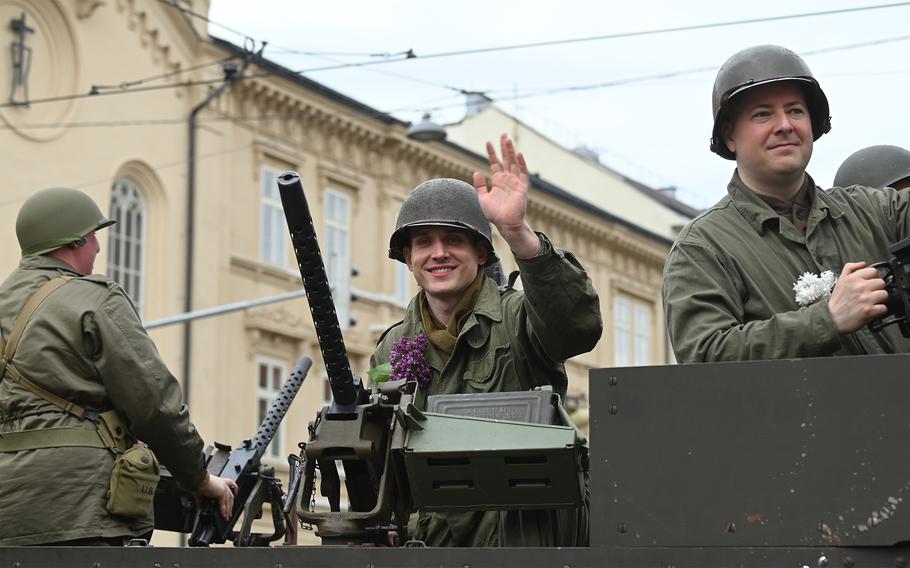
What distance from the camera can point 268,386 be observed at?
1352 inches

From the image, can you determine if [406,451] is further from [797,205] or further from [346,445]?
[797,205]

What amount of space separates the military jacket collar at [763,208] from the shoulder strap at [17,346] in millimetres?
2293

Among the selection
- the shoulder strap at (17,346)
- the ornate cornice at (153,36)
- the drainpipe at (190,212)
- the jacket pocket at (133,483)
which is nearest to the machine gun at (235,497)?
the jacket pocket at (133,483)

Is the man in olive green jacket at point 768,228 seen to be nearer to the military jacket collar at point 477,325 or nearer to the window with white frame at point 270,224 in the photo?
the military jacket collar at point 477,325

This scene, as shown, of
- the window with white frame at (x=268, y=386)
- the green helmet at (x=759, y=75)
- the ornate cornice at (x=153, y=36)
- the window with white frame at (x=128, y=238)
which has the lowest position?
the green helmet at (x=759, y=75)

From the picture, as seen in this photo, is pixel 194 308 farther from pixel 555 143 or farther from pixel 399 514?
pixel 399 514

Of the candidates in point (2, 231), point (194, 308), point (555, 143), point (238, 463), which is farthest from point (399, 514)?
point (555, 143)

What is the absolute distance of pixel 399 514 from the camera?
5.55 m

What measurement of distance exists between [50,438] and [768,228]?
247cm

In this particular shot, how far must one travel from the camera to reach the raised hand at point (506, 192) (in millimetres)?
5703

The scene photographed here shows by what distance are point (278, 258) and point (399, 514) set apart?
29714 millimetres

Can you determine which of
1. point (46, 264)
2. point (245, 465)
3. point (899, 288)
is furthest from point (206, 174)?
point (899, 288)

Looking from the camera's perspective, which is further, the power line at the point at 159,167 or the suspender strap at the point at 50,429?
the power line at the point at 159,167

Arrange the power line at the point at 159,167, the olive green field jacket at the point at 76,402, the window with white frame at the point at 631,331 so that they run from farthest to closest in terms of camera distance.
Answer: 1. the window with white frame at the point at 631,331
2. the power line at the point at 159,167
3. the olive green field jacket at the point at 76,402
